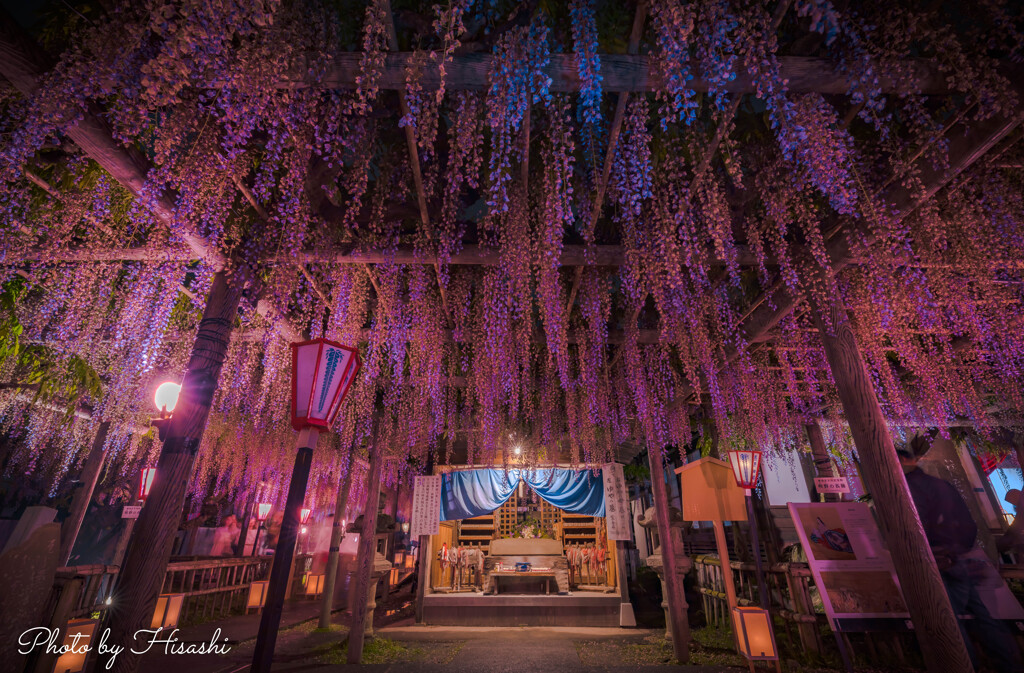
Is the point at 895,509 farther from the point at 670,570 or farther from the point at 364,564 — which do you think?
the point at 364,564

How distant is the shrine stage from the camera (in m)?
8.46

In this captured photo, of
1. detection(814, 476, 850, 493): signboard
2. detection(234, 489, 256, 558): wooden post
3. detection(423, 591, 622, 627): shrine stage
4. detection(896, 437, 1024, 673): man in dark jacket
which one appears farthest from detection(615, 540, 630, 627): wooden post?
detection(234, 489, 256, 558): wooden post

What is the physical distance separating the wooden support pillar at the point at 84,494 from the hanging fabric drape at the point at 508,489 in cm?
640

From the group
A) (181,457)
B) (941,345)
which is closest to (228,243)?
(181,457)

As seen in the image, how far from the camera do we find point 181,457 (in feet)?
10.5

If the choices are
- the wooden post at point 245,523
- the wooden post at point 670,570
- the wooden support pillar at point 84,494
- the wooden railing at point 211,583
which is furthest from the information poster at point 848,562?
the wooden post at point 245,523

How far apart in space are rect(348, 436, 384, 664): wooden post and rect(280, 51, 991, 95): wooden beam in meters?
6.13

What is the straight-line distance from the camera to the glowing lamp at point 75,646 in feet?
12.8

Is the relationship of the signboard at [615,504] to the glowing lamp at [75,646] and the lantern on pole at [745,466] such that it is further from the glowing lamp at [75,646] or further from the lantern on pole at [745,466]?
the glowing lamp at [75,646]

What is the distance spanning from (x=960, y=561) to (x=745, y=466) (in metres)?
2.13

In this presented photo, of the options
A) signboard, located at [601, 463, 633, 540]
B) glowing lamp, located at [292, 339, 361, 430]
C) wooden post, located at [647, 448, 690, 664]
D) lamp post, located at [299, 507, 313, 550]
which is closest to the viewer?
glowing lamp, located at [292, 339, 361, 430]

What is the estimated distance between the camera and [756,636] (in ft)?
14.7

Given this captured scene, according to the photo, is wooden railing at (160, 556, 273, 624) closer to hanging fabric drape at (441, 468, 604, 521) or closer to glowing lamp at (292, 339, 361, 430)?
hanging fabric drape at (441, 468, 604, 521)

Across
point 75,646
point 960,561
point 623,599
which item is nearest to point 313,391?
point 75,646
